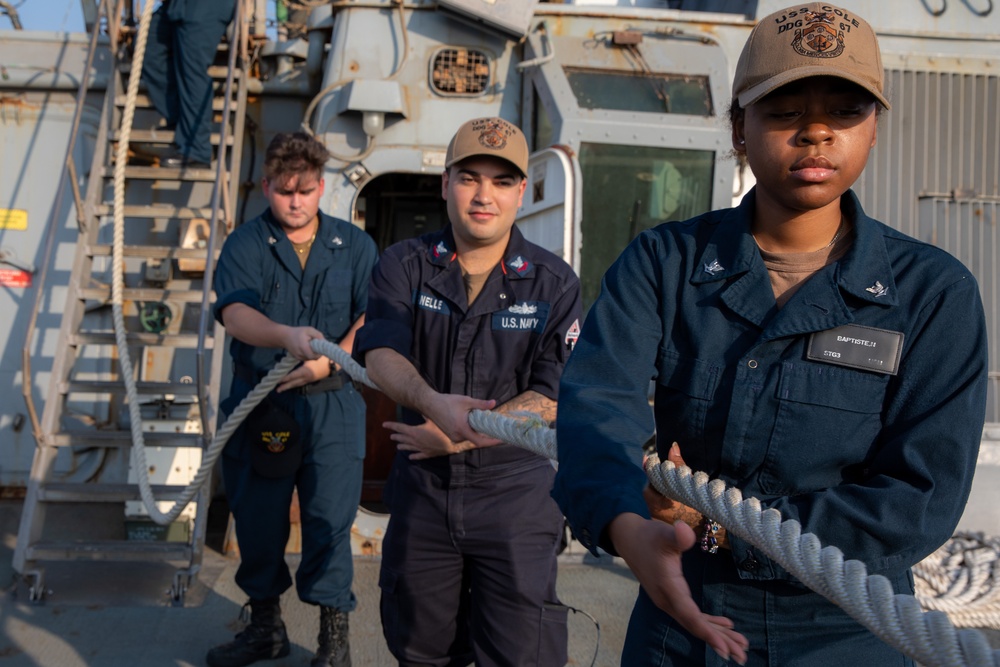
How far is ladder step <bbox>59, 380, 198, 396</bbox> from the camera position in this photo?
482cm

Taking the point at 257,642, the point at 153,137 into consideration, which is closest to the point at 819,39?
the point at 257,642

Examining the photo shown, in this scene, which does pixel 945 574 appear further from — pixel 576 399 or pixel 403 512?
pixel 576 399

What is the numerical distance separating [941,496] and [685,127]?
3833mm

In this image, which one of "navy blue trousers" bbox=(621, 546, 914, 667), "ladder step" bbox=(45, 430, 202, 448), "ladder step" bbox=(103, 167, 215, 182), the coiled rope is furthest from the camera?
"ladder step" bbox=(103, 167, 215, 182)

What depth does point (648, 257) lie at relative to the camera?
1545 millimetres

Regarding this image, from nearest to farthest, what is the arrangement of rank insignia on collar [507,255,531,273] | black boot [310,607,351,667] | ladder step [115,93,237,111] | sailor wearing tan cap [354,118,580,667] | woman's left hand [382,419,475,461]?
1. woman's left hand [382,419,475,461]
2. sailor wearing tan cap [354,118,580,667]
3. rank insignia on collar [507,255,531,273]
4. black boot [310,607,351,667]
5. ladder step [115,93,237,111]

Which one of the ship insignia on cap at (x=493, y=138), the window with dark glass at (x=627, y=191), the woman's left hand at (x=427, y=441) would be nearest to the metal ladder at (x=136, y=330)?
the window with dark glass at (x=627, y=191)

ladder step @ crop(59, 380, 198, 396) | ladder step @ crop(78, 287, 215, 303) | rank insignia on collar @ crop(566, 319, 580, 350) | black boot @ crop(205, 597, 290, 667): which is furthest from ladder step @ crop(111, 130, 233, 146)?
rank insignia on collar @ crop(566, 319, 580, 350)

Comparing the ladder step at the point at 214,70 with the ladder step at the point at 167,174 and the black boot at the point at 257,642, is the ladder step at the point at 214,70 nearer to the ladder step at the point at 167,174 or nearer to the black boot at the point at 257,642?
the ladder step at the point at 167,174

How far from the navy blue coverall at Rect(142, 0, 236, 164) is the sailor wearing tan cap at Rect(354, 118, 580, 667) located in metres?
3.12

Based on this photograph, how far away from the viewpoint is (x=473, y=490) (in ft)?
8.75

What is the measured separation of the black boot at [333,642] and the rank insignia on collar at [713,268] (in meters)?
2.52

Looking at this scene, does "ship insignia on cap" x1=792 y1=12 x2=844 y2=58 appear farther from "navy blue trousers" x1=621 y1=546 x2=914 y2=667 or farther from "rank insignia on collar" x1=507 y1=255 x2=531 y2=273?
"rank insignia on collar" x1=507 y1=255 x2=531 y2=273

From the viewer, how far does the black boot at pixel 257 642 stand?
3.61 m
